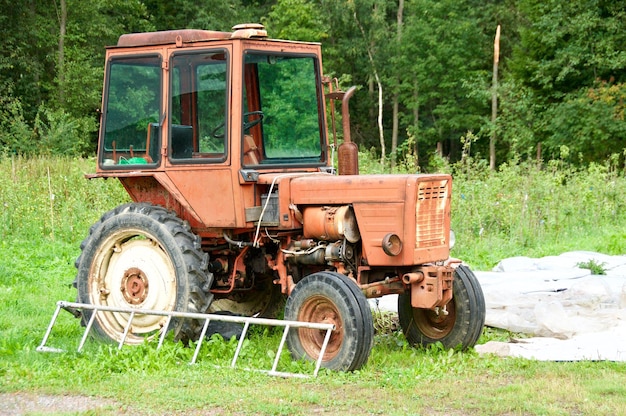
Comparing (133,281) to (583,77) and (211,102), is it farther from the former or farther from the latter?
(583,77)

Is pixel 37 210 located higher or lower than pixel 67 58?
lower

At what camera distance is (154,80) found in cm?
762

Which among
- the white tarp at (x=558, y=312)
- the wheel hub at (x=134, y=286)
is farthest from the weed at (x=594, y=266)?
the wheel hub at (x=134, y=286)

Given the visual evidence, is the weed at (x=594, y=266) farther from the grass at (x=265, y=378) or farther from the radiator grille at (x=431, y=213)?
the radiator grille at (x=431, y=213)

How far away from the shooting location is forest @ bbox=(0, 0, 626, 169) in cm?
2662

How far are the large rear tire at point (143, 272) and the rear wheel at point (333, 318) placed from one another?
86cm

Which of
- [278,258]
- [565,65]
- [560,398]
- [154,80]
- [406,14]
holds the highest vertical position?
[406,14]

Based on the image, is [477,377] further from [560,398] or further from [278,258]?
[278,258]

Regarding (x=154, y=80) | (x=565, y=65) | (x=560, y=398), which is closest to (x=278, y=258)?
(x=154, y=80)

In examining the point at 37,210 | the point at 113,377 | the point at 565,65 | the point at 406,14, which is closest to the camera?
the point at 113,377

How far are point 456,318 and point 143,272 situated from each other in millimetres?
2535

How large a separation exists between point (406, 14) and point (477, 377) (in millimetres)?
38368

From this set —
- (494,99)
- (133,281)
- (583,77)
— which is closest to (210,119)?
(133,281)

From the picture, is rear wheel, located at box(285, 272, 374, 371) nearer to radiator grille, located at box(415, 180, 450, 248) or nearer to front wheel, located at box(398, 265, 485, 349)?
radiator grille, located at box(415, 180, 450, 248)
